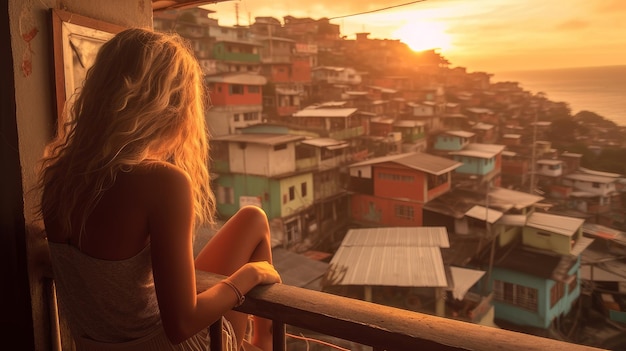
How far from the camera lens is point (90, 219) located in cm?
70

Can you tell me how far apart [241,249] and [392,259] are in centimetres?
1202

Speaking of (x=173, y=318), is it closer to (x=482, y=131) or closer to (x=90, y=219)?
(x=90, y=219)

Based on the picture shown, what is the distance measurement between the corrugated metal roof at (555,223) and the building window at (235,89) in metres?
12.0

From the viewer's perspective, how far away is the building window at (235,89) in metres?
17.5

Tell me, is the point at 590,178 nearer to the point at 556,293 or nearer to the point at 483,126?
the point at 483,126

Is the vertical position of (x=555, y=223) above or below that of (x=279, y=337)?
below

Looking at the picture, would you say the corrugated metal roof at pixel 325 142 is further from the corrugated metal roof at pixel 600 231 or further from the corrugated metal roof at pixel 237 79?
the corrugated metal roof at pixel 600 231

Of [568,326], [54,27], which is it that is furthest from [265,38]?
[54,27]

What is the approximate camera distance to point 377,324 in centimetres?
65

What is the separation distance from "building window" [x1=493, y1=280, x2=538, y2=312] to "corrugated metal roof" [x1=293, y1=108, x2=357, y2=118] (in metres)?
9.03

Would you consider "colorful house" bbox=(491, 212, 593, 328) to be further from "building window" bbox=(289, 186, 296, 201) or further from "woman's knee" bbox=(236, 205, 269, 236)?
"woman's knee" bbox=(236, 205, 269, 236)

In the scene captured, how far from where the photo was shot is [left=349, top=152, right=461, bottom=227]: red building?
1570cm

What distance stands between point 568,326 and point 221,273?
1638 centimetres

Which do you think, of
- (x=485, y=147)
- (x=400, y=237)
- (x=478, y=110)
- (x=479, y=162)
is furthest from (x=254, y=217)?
(x=478, y=110)
